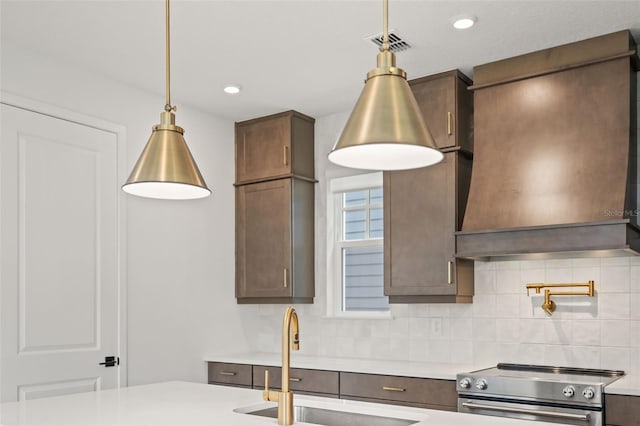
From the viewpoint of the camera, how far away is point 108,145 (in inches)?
159

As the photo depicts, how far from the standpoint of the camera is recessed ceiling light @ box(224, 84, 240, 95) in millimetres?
4195

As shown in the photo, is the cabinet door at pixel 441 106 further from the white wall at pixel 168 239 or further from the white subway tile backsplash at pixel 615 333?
the white wall at pixel 168 239

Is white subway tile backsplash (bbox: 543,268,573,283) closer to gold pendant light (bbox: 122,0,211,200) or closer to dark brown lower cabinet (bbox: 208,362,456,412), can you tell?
dark brown lower cabinet (bbox: 208,362,456,412)

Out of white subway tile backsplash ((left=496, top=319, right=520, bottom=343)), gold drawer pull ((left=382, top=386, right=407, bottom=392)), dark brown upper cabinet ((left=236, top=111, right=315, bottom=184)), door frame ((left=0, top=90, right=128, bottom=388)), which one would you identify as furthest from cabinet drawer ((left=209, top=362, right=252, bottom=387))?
white subway tile backsplash ((left=496, top=319, right=520, bottom=343))

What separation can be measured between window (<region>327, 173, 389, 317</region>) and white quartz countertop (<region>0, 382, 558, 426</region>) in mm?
2024

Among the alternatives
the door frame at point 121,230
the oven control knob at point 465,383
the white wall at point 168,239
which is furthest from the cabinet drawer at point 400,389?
the door frame at point 121,230

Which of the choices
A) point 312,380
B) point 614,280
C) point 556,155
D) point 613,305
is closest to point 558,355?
point 613,305

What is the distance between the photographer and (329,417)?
234 cm

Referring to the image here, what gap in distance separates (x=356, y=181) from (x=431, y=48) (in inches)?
55.3

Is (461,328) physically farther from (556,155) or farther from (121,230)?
(121,230)

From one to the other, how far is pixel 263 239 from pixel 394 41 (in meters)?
1.91

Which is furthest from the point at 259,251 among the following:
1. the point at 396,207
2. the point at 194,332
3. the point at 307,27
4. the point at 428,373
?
the point at 307,27

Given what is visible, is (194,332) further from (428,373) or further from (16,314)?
(428,373)

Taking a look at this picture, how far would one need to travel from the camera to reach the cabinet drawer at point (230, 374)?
4461 mm
